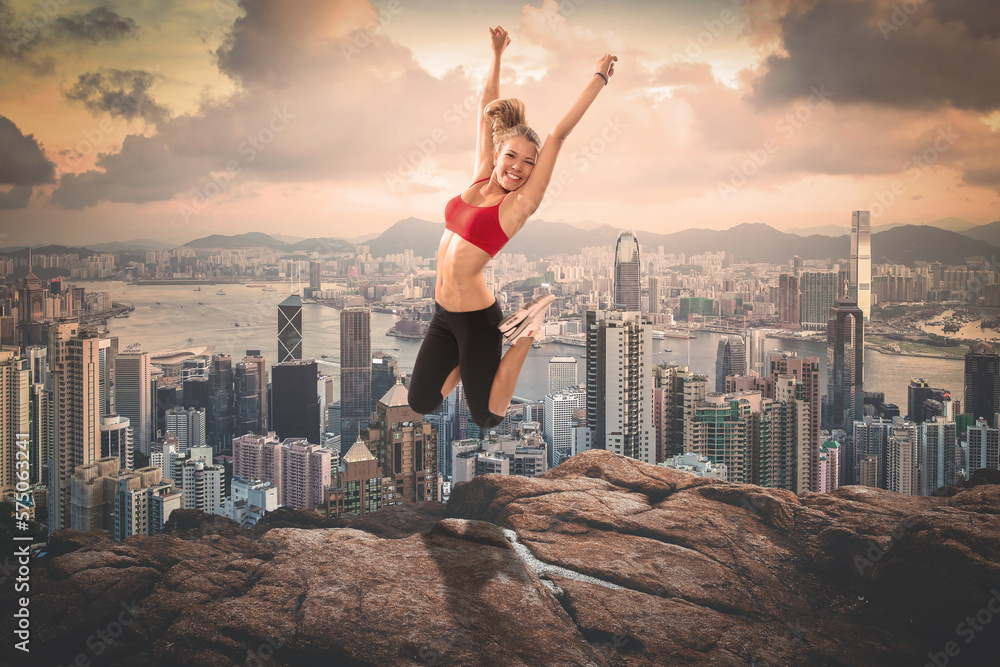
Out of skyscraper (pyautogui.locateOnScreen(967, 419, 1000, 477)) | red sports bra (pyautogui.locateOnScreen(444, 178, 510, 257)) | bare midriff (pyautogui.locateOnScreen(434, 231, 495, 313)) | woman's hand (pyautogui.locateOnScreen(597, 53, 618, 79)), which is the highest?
woman's hand (pyautogui.locateOnScreen(597, 53, 618, 79))

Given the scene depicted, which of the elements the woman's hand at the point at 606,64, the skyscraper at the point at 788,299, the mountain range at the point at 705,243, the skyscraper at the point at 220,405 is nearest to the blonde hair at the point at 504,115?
the woman's hand at the point at 606,64

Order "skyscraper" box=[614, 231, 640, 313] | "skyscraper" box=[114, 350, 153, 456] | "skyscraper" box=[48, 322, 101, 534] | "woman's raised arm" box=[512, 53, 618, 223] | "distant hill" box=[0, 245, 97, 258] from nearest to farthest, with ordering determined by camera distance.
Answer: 1. "woman's raised arm" box=[512, 53, 618, 223]
2. "distant hill" box=[0, 245, 97, 258]
3. "skyscraper" box=[48, 322, 101, 534]
4. "skyscraper" box=[114, 350, 153, 456]
5. "skyscraper" box=[614, 231, 640, 313]

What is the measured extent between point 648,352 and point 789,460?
321 cm

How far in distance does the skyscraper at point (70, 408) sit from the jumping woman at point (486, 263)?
32.4ft

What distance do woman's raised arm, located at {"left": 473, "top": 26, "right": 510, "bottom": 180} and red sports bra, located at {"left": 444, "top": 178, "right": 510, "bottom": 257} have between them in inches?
6.1

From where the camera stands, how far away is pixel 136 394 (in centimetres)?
1153

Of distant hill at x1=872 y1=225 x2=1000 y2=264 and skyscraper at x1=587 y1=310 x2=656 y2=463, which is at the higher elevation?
distant hill at x1=872 y1=225 x2=1000 y2=264

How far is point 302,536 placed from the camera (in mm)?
6727

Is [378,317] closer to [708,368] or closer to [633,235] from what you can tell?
[633,235]

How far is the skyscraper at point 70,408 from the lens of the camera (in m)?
9.81

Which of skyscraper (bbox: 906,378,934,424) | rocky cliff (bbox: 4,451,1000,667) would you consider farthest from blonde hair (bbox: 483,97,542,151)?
skyscraper (bbox: 906,378,934,424)

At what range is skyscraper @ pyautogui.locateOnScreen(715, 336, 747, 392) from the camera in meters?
13.0

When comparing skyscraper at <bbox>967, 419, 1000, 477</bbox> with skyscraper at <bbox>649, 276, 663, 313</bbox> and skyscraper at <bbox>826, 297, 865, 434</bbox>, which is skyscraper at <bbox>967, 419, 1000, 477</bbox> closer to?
skyscraper at <bbox>826, 297, 865, 434</bbox>

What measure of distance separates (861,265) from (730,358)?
2911 millimetres
